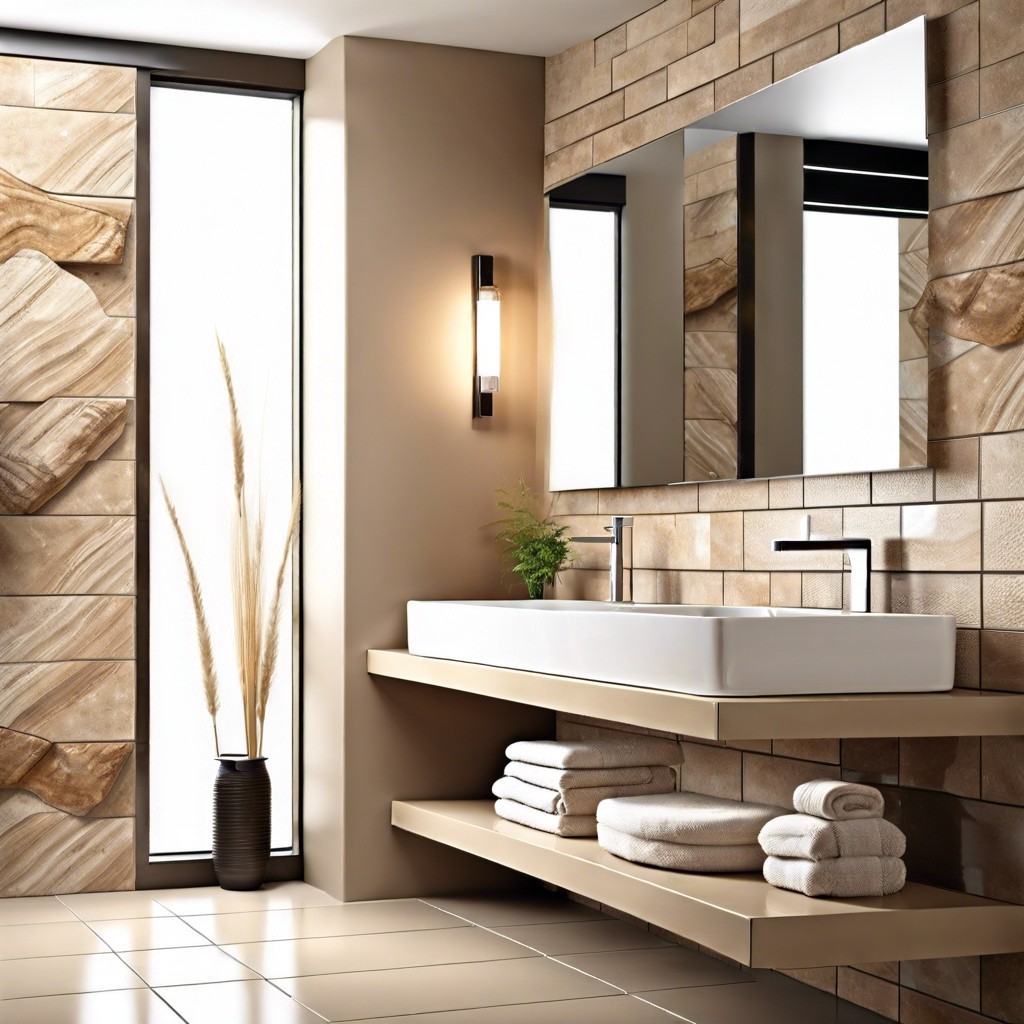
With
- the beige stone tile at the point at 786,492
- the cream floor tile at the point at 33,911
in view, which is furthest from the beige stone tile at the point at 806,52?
the cream floor tile at the point at 33,911

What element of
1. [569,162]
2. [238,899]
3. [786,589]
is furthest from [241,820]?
[569,162]

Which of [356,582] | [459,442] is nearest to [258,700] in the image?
[356,582]

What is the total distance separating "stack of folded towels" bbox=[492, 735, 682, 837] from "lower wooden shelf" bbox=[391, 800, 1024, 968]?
41cm

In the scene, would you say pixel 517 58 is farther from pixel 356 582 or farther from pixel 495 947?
pixel 495 947

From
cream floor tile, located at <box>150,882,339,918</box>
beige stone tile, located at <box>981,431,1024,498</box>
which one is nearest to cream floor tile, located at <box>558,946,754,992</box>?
cream floor tile, located at <box>150,882,339,918</box>

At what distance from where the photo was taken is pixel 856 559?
307cm

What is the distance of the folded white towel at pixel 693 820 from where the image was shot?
2930mm

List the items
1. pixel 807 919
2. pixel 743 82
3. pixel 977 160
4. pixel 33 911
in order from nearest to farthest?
pixel 807 919, pixel 977 160, pixel 743 82, pixel 33 911

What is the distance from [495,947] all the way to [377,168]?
2.22 m

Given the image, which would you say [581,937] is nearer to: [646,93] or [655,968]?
[655,968]

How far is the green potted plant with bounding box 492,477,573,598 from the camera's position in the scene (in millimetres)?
4195

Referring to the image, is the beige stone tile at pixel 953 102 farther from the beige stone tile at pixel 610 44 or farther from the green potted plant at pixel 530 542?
the green potted plant at pixel 530 542

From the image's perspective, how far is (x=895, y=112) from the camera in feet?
9.88

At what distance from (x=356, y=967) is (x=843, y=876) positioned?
1290 mm
